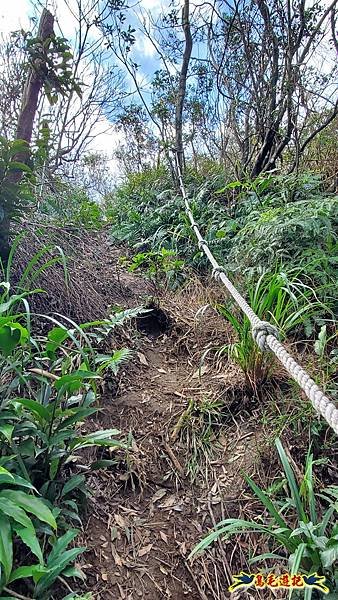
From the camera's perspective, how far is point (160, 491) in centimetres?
133

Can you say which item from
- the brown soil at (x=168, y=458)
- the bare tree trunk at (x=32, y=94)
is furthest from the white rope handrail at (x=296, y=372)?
the bare tree trunk at (x=32, y=94)

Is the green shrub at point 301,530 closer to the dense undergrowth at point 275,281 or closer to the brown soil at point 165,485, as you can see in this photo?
the dense undergrowth at point 275,281

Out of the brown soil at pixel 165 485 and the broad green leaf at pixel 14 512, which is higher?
the broad green leaf at pixel 14 512

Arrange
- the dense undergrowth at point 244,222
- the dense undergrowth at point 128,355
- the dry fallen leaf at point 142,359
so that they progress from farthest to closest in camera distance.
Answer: the dense undergrowth at point 244,222 < the dry fallen leaf at point 142,359 < the dense undergrowth at point 128,355

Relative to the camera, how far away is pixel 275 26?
3.25 meters

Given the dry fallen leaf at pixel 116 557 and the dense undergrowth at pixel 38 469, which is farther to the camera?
the dry fallen leaf at pixel 116 557

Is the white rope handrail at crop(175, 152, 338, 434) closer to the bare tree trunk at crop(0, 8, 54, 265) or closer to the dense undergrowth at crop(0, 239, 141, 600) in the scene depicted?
the dense undergrowth at crop(0, 239, 141, 600)

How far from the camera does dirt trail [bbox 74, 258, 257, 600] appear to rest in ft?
3.56

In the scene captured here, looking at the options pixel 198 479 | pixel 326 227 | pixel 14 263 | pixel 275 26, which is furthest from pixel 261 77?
pixel 198 479

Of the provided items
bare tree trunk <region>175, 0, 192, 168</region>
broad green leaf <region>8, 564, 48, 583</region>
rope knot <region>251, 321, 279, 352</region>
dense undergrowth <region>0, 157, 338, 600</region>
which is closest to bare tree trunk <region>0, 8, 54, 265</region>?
dense undergrowth <region>0, 157, 338, 600</region>

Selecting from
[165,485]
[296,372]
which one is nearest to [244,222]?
[165,485]

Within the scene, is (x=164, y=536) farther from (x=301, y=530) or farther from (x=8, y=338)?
(x=8, y=338)

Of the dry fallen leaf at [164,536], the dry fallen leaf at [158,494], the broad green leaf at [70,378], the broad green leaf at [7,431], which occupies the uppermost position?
the broad green leaf at [70,378]

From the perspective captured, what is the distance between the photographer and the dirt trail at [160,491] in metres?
1.08
